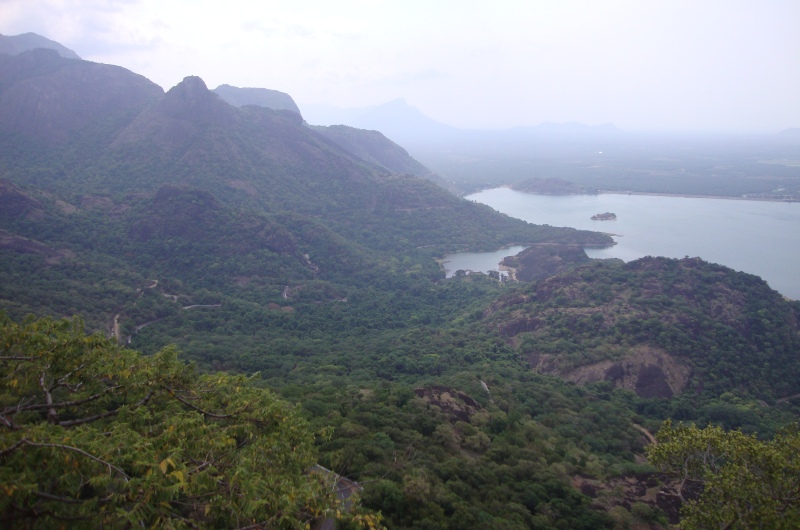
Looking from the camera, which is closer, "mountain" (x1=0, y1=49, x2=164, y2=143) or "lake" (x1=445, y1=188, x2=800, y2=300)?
"lake" (x1=445, y1=188, x2=800, y2=300)

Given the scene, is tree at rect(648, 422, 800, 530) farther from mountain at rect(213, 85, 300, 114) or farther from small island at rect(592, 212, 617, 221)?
mountain at rect(213, 85, 300, 114)

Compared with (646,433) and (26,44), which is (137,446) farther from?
(26,44)

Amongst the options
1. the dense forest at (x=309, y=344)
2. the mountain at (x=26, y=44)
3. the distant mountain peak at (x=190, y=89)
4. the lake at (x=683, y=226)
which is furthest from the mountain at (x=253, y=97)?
the lake at (x=683, y=226)

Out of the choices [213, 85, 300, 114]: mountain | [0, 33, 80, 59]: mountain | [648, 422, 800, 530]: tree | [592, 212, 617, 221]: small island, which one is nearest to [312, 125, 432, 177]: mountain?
[213, 85, 300, 114]: mountain

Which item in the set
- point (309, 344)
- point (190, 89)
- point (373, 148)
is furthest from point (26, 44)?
point (309, 344)

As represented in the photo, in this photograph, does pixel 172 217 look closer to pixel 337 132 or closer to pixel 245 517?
pixel 245 517

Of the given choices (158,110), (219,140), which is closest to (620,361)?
(219,140)

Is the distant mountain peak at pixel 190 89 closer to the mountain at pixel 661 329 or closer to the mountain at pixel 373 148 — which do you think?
the mountain at pixel 373 148
